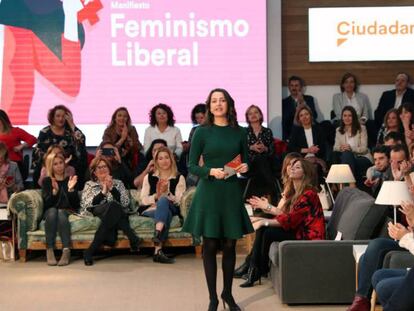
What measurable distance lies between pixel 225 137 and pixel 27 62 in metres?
5.98

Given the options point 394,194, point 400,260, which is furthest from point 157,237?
point 400,260

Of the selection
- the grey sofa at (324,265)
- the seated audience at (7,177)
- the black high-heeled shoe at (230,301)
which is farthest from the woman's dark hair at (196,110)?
the black high-heeled shoe at (230,301)

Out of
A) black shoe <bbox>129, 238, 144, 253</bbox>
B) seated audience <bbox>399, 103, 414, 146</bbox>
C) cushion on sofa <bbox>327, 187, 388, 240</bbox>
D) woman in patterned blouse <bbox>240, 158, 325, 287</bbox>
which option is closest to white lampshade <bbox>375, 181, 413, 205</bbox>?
cushion on sofa <bbox>327, 187, 388, 240</bbox>

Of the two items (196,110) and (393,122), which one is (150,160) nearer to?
(196,110)

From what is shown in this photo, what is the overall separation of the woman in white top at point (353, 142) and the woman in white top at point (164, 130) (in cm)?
180

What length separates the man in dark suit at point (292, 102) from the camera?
1156 centimetres

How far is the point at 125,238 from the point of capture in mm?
8883

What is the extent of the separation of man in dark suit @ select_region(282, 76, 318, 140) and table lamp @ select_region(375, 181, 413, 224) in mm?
5192

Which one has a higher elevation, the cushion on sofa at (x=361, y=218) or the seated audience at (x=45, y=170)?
the seated audience at (x=45, y=170)

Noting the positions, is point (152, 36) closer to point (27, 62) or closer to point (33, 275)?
point (27, 62)

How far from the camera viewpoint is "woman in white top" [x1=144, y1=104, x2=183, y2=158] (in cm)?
1077

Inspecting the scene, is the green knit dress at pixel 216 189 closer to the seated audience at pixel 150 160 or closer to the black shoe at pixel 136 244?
the black shoe at pixel 136 244

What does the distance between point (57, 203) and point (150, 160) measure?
164 centimetres

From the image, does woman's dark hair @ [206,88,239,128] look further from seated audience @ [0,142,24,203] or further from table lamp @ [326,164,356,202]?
seated audience @ [0,142,24,203]
